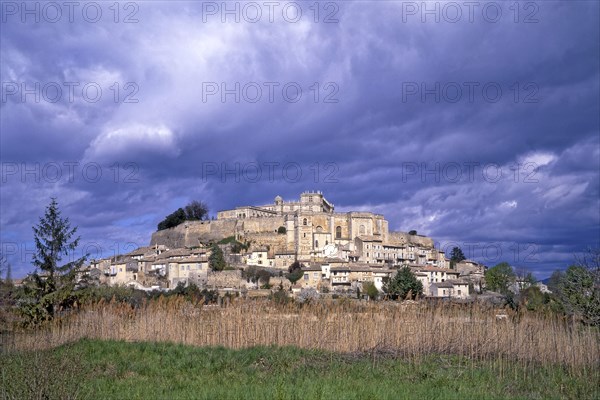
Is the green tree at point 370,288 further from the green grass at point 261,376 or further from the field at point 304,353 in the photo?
the green grass at point 261,376

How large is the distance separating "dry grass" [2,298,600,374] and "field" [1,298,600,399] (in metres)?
0.03

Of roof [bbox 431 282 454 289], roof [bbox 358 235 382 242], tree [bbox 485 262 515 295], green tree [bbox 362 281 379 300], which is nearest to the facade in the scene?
roof [bbox 358 235 382 242]

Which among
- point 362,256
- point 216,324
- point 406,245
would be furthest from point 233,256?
point 216,324

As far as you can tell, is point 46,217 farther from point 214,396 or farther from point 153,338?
point 214,396

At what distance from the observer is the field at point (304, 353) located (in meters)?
8.66

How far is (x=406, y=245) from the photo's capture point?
320 ft

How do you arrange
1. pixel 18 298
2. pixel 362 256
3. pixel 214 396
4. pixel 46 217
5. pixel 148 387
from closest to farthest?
pixel 214 396 < pixel 148 387 < pixel 18 298 < pixel 46 217 < pixel 362 256

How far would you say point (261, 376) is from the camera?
385 inches

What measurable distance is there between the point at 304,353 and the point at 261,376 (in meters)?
2.54

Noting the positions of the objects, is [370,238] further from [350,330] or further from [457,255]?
[350,330]

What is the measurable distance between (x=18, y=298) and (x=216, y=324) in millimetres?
7626

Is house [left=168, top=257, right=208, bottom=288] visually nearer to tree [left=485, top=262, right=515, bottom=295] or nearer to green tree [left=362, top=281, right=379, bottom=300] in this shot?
green tree [left=362, top=281, right=379, bottom=300]

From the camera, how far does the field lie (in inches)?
341

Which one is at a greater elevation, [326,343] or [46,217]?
[46,217]
